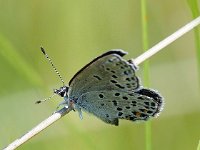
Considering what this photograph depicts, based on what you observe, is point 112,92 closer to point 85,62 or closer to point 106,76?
point 106,76

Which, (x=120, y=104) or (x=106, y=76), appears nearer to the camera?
(x=106, y=76)

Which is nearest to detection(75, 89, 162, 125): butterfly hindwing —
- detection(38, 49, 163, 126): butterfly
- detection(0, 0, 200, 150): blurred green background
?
detection(38, 49, 163, 126): butterfly

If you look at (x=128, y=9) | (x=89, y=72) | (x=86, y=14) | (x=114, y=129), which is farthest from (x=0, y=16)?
(x=89, y=72)

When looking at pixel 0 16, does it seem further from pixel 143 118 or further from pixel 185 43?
pixel 143 118

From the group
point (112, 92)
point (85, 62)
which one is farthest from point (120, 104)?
point (85, 62)

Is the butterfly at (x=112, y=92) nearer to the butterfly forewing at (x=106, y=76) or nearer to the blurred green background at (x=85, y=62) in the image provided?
the butterfly forewing at (x=106, y=76)

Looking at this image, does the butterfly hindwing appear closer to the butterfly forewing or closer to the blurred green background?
the butterfly forewing

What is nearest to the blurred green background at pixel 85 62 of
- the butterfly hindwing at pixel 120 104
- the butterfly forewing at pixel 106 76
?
the butterfly hindwing at pixel 120 104
